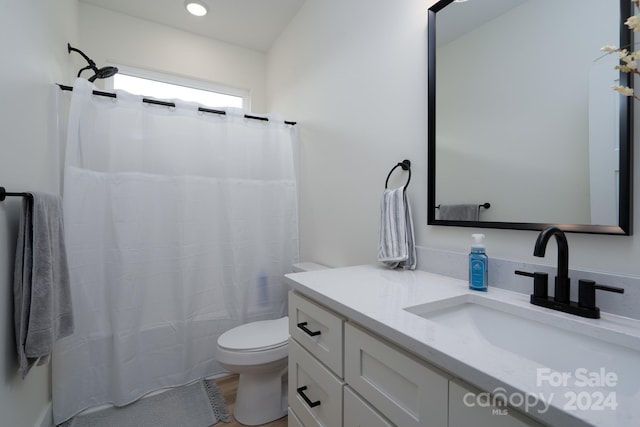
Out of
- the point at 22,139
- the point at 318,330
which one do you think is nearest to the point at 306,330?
the point at 318,330

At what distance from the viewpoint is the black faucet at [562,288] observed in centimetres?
72

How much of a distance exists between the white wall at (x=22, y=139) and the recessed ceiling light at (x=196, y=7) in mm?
890

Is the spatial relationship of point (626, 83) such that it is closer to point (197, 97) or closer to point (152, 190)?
point (152, 190)

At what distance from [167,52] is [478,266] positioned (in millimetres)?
2840

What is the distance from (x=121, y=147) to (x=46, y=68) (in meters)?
0.48

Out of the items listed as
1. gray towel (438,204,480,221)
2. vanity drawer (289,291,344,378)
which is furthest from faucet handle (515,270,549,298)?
vanity drawer (289,291,344,378)

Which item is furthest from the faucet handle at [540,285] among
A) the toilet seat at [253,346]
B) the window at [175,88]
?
the window at [175,88]

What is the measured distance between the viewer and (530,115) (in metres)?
0.94

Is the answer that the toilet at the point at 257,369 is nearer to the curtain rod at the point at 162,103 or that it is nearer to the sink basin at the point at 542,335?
the sink basin at the point at 542,335

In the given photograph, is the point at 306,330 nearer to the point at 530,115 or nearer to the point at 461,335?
the point at 461,335

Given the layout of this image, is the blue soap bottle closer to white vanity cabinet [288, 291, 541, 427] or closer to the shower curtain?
white vanity cabinet [288, 291, 541, 427]

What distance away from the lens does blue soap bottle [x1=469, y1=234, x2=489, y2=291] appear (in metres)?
0.96

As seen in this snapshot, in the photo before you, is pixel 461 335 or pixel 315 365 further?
pixel 315 365

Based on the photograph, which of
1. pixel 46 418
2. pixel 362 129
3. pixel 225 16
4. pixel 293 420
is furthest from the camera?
pixel 225 16
